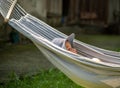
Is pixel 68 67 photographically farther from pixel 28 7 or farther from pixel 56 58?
pixel 28 7


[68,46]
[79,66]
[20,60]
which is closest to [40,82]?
[68,46]

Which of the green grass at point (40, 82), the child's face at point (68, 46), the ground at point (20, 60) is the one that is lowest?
the ground at point (20, 60)

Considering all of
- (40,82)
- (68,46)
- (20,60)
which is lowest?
(20,60)

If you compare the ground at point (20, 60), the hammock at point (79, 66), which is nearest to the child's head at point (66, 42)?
the hammock at point (79, 66)

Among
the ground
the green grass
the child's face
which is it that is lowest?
the ground

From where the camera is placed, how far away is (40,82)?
571 centimetres

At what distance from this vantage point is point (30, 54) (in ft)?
26.4

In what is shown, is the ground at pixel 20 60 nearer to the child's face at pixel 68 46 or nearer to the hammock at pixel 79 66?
the child's face at pixel 68 46

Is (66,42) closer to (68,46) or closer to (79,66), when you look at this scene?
(68,46)

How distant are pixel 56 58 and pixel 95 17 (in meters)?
9.24

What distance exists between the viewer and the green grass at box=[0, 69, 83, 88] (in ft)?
18.0

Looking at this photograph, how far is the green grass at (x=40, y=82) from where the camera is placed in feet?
18.0

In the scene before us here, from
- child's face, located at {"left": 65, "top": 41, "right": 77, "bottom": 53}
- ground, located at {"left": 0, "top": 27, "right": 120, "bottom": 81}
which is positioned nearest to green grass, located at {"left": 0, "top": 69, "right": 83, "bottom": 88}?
ground, located at {"left": 0, "top": 27, "right": 120, "bottom": 81}

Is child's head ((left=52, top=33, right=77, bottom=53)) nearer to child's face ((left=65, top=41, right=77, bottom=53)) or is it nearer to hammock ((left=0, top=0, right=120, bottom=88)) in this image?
child's face ((left=65, top=41, right=77, bottom=53))
